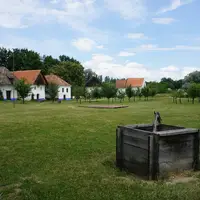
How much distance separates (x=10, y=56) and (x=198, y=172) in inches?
2492

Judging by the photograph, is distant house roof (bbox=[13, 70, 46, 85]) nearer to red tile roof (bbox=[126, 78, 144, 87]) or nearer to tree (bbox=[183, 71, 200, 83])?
red tile roof (bbox=[126, 78, 144, 87])

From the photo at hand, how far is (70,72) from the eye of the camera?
6112 cm

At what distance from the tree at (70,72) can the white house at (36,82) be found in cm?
1088

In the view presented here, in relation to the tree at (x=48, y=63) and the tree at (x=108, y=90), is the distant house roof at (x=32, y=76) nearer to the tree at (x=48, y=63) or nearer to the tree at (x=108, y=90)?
the tree at (x=108, y=90)

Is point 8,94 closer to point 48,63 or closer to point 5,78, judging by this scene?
point 5,78

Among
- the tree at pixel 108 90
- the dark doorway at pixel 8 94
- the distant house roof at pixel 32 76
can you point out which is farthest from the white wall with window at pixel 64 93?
the tree at pixel 108 90

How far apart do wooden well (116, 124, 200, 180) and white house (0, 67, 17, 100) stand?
41.5m

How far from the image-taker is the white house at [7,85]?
43.5 m

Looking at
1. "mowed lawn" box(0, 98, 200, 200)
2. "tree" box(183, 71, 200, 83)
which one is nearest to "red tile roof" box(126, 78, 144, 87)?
"tree" box(183, 71, 200, 83)

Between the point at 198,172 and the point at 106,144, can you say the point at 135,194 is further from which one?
the point at 106,144

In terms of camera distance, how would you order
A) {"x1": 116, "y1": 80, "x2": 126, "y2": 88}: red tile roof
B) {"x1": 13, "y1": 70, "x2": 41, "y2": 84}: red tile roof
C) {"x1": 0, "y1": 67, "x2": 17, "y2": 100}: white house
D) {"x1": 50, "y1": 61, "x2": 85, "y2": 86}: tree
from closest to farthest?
{"x1": 0, "y1": 67, "x2": 17, "y2": 100}: white house
{"x1": 13, "y1": 70, "x2": 41, "y2": 84}: red tile roof
{"x1": 50, "y1": 61, "x2": 85, "y2": 86}: tree
{"x1": 116, "y1": 80, "x2": 126, "y2": 88}: red tile roof

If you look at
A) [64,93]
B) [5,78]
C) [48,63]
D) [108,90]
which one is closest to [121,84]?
[48,63]

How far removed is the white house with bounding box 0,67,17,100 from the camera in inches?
1712

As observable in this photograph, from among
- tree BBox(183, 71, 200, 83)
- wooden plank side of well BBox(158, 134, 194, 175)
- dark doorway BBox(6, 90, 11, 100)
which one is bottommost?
wooden plank side of well BBox(158, 134, 194, 175)
